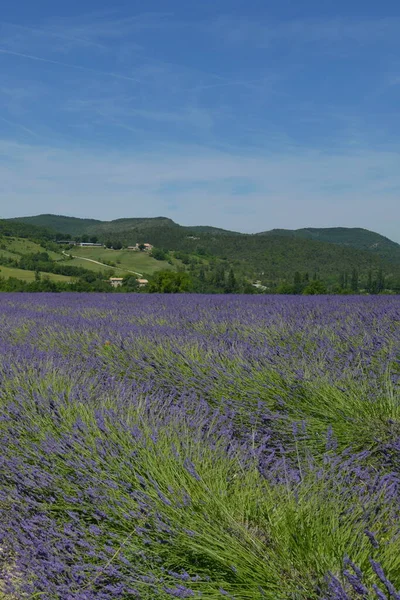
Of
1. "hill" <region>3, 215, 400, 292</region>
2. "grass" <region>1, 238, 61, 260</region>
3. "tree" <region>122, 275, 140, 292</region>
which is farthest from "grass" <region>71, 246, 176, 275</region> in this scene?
"tree" <region>122, 275, 140, 292</region>

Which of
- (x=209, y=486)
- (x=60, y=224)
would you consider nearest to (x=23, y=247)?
(x=60, y=224)

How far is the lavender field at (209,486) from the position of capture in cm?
156

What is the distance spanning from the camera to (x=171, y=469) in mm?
2141

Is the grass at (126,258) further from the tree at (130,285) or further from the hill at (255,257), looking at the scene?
the tree at (130,285)

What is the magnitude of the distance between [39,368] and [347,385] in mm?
2206

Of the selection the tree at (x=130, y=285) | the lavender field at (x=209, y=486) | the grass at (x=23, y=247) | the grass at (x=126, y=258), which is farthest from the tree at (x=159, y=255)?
the lavender field at (x=209, y=486)

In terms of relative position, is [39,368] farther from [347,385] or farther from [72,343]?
[347,385]

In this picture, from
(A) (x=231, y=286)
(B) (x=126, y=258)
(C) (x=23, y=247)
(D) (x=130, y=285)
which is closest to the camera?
(D) (x=130, y=285)

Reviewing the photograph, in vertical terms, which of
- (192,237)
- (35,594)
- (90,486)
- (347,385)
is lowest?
(35,594)

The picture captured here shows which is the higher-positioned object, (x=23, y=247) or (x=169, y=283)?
(x=23, y=247)

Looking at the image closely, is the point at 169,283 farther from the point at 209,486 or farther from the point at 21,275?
the point at 21,275

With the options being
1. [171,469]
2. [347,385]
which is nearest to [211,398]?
[347,385]

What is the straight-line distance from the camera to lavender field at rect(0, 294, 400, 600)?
156cm

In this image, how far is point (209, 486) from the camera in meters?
1.99
